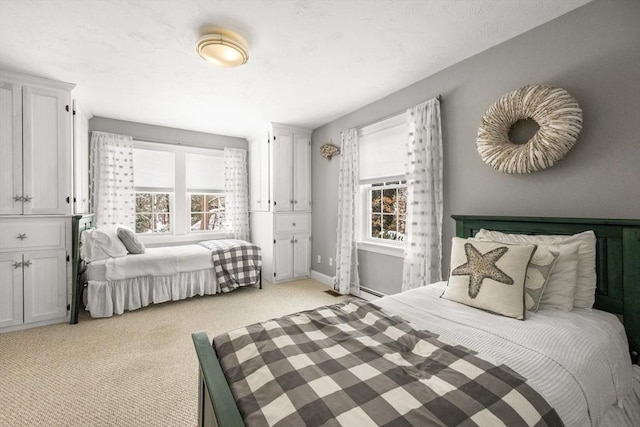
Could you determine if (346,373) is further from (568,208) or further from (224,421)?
(568,208)

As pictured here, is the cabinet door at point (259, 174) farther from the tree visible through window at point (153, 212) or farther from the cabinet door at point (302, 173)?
the tree visible through window at point (153, 212)

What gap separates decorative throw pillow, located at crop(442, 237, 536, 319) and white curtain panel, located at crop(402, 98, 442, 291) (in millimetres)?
893

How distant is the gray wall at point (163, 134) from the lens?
4125mm

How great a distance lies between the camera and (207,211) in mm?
5055

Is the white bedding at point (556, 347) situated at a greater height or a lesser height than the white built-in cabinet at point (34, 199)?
lesser

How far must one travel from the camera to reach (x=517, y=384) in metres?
0.93

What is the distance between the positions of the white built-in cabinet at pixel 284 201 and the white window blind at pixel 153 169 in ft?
4.87

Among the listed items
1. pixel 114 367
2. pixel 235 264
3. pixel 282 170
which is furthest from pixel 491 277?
pixel 282 170

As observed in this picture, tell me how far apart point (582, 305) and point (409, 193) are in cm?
164

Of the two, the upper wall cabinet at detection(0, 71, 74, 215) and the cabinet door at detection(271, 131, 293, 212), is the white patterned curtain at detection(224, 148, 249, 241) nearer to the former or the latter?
the cabinet door at detection(271, 131, 293, 212)

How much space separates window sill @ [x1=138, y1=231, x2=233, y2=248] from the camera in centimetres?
445

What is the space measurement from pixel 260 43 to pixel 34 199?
2.81 metres

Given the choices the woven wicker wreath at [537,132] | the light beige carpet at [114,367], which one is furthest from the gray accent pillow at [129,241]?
the woven wicker wreath at [537,132]

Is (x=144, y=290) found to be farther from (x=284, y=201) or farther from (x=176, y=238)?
(x=284, y=201)
